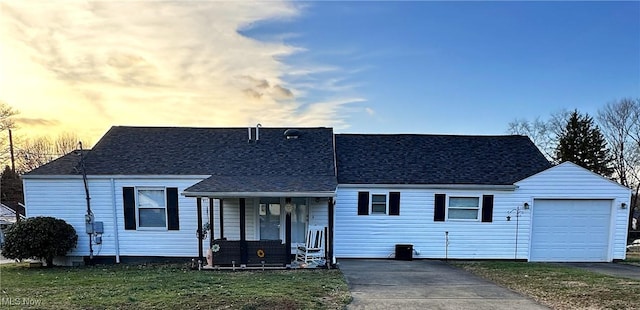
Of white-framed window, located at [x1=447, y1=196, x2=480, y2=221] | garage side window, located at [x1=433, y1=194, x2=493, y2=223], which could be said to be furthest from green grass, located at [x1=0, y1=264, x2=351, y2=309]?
white-framed window, located at [x1=447, y1=196, x2=480, y2=221]

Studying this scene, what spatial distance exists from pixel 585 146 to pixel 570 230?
16.1 m

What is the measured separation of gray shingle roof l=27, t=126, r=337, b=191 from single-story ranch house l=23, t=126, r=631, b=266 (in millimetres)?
62

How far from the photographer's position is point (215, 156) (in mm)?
11070

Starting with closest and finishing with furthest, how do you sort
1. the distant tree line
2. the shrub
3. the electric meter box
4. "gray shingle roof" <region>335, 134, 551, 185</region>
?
the shrub, the electric meter box, "gray shingle roof" <region>335, 134, 551, 185</region>, the distant tree line

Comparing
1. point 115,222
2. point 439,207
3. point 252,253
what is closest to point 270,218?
point 252,253

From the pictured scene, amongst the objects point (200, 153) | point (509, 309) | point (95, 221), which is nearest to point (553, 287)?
point (509, 309)

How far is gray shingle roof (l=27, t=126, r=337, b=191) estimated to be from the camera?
10.1 meters

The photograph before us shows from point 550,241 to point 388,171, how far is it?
5.82 m

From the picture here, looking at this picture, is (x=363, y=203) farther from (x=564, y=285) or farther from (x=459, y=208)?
(x=564, y=285)

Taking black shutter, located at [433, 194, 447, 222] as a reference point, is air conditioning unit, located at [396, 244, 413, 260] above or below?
below

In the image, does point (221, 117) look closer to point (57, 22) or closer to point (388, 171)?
point (57, 22)

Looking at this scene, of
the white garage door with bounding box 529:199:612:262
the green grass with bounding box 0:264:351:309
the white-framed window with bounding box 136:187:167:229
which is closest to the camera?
the green grass with bounding box 0:264:351:309

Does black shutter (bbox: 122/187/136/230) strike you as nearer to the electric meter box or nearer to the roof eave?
the electric meter box

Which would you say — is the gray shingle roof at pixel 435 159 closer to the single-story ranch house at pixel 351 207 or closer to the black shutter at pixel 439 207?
the single-story ranch house at pixel 351 207
